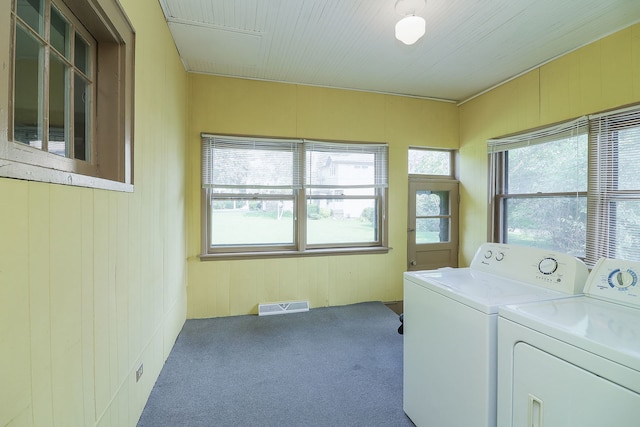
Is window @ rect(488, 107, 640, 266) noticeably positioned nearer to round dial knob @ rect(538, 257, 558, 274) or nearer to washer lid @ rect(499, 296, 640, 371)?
round dial knob @ rect(538, 257, 558, 274)

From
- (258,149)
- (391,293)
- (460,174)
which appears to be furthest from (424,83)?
(391,293)

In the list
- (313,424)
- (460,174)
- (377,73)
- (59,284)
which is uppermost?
(377,73)

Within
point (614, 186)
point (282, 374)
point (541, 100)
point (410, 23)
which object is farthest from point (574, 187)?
point (282, 374)

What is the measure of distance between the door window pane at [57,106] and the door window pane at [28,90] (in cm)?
8

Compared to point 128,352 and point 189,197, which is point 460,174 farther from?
point 128,352

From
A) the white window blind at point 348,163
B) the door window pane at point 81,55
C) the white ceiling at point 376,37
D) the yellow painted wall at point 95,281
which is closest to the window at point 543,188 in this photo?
the white ceiling at point 376,37

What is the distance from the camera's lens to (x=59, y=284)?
3.14 feet

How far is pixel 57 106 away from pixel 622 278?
8.49 feet

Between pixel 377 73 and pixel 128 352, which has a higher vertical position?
pixel 377 73

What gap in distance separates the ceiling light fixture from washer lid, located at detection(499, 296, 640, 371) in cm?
182

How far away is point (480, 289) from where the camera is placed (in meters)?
1.43

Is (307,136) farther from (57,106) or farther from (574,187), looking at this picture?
(574,187)

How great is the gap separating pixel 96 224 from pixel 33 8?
2.70ft

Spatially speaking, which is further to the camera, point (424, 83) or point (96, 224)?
point (424, 83)
